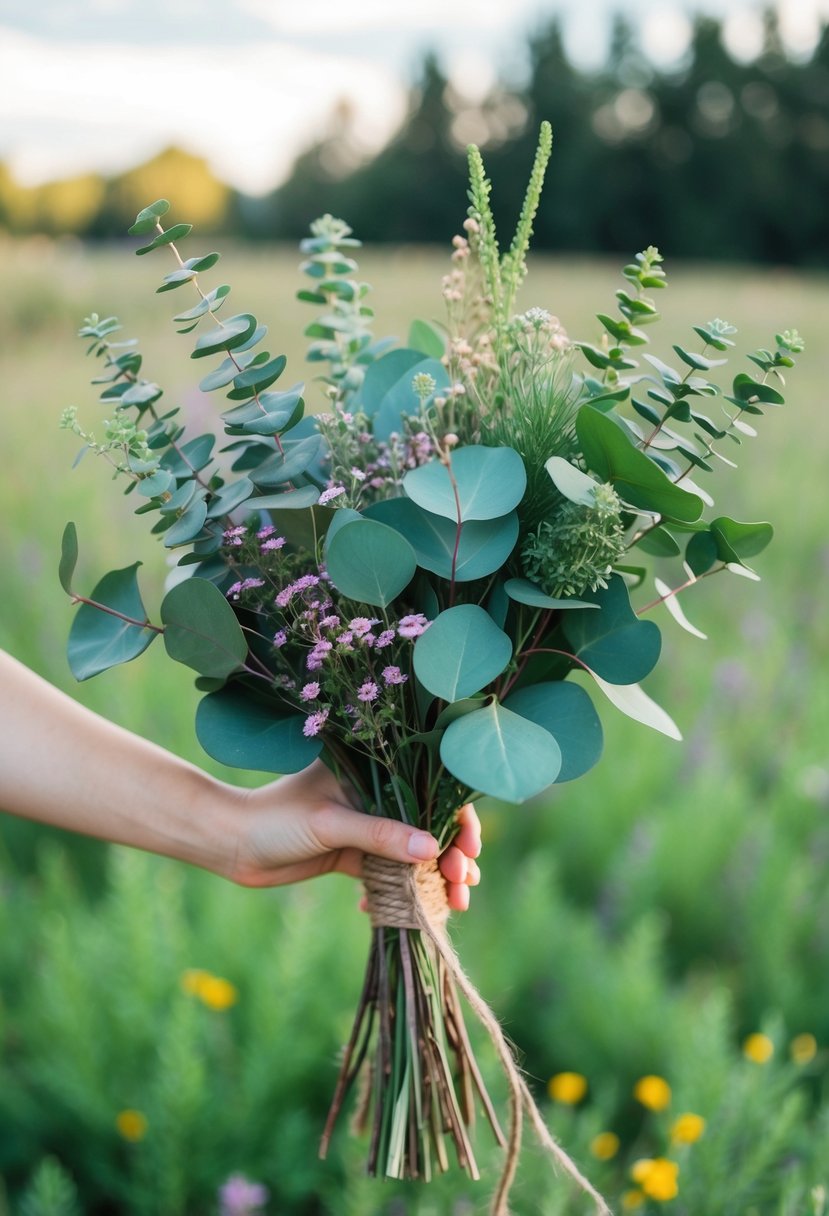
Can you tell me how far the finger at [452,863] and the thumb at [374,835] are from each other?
8cm

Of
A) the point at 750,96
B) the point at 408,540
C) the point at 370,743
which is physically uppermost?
the point at 408,540

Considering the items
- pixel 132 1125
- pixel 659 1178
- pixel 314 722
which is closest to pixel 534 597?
pixel 314 722

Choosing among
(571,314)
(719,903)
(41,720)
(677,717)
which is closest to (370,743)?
(41,720)

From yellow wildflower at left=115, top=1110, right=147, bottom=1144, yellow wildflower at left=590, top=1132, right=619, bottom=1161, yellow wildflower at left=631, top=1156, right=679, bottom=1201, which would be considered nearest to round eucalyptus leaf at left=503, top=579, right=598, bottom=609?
yellow wildflower at left=631, top=1156, right=679, bottom=1201

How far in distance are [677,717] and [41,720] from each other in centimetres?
182

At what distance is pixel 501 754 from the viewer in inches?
24.5

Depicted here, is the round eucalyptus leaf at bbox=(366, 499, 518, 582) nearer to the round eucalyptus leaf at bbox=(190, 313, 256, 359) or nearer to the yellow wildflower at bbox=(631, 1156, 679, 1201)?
the round eucalyptus leaf at bbox=(190, 313, 256, 359)

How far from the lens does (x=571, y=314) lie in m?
5.05

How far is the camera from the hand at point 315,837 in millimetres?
811

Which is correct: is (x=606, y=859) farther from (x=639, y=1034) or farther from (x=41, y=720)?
(x=41, y=720)

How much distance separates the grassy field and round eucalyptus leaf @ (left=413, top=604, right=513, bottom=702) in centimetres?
36

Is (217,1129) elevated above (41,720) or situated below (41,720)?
below

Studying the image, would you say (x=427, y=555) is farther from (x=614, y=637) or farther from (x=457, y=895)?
(x=457, y=895)

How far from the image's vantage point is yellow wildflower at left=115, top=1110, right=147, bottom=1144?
4.60ft
